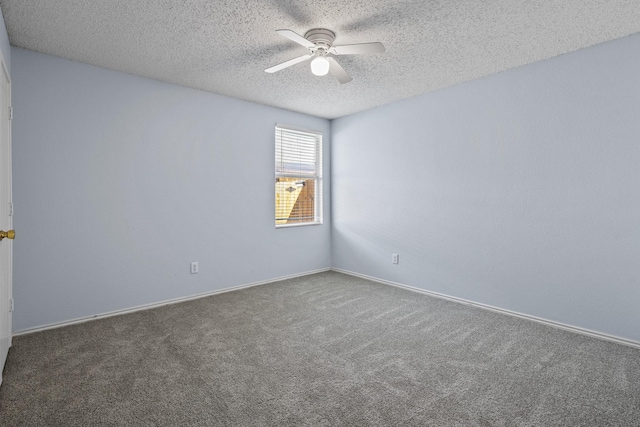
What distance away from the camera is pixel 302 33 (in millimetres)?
2492

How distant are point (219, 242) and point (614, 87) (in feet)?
13.1

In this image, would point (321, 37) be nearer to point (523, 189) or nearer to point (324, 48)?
point (324, 48)

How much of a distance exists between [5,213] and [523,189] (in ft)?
13.7

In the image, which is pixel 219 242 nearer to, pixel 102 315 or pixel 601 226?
pixel 102 315

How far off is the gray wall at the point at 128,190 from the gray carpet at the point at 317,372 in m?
0.42

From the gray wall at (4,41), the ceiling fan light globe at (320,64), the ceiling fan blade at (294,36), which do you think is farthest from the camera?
the ceiling fan light globe at (320,64)

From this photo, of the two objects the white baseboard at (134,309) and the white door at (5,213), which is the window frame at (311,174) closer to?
the white baseboard at (134,309)

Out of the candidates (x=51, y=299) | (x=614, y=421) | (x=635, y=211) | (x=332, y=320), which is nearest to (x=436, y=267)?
(x=332, y=320)

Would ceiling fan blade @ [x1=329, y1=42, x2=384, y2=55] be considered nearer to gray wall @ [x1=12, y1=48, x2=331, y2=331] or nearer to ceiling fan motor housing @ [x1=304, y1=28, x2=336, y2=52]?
ceiling fan motor housing @ [x1=304, y1=28, x2=336, y2=52]

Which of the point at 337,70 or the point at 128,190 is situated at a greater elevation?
the point at 337,70

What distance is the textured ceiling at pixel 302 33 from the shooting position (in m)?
2.14

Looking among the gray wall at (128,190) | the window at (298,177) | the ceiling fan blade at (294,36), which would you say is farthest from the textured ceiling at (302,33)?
the window at (298,177)

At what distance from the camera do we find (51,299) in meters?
2.86

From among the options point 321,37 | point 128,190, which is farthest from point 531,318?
point 128,190
